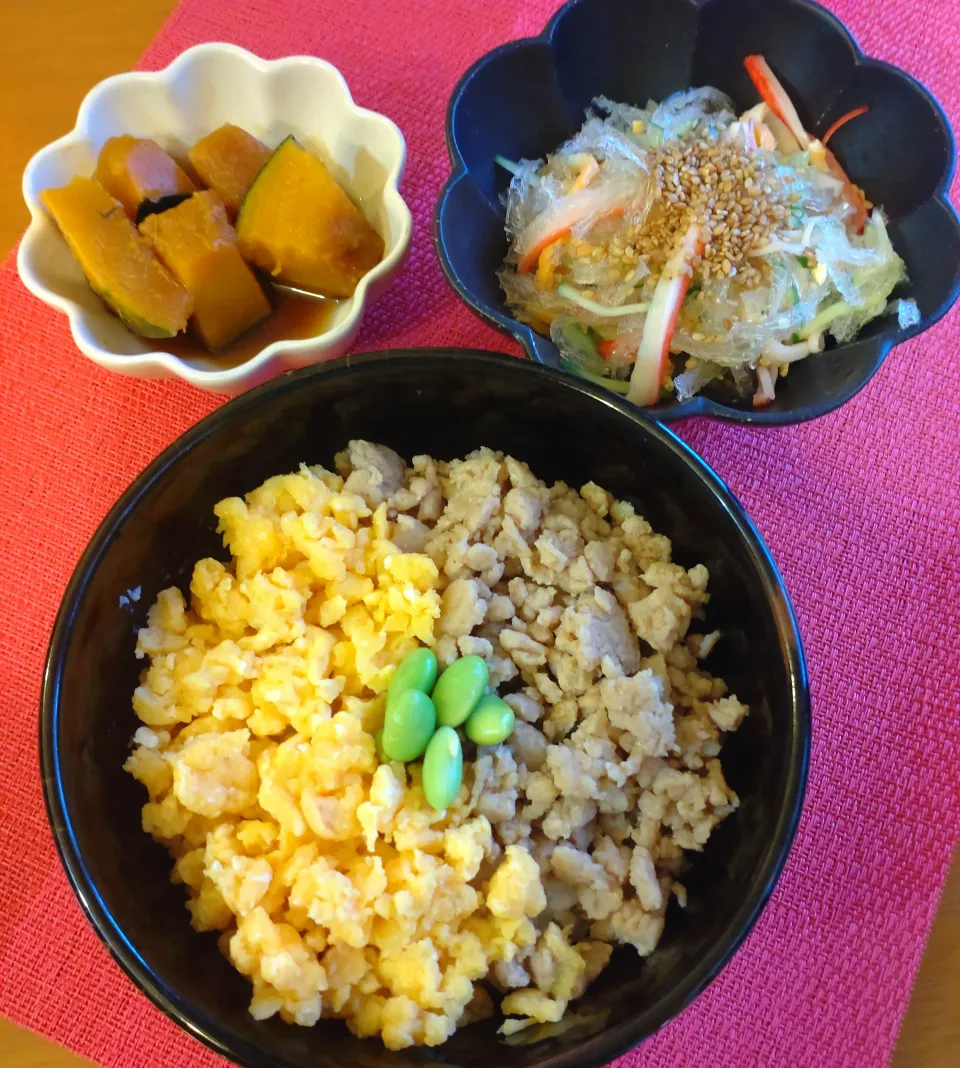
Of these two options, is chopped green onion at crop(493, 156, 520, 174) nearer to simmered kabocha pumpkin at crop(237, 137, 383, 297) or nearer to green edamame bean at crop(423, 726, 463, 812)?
simmered kabocha pumpkin at crop(237, 137, 383, 297)

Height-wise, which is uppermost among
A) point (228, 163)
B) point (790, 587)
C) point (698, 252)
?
Result: point (228, 163)

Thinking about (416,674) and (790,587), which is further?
(790,587)

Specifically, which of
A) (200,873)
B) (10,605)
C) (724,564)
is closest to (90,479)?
(10,605)

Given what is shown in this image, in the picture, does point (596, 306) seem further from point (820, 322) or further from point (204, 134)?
point (204, 134)

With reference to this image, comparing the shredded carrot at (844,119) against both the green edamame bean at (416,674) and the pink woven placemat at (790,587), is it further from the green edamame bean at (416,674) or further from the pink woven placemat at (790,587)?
the green edamame bean at (416,674)

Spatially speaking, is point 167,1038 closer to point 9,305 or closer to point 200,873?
point 200,873

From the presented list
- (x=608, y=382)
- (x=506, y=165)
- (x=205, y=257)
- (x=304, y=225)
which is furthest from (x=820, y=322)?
(x=205, y=257)

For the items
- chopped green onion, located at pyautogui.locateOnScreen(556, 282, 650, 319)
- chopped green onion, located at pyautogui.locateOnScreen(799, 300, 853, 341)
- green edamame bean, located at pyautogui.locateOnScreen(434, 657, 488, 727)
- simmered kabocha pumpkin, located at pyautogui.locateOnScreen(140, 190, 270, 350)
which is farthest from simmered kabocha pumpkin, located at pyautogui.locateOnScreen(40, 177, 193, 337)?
chopped green onion, located at pyautogui.locateOnScreen(799, 300, 853, 341)
